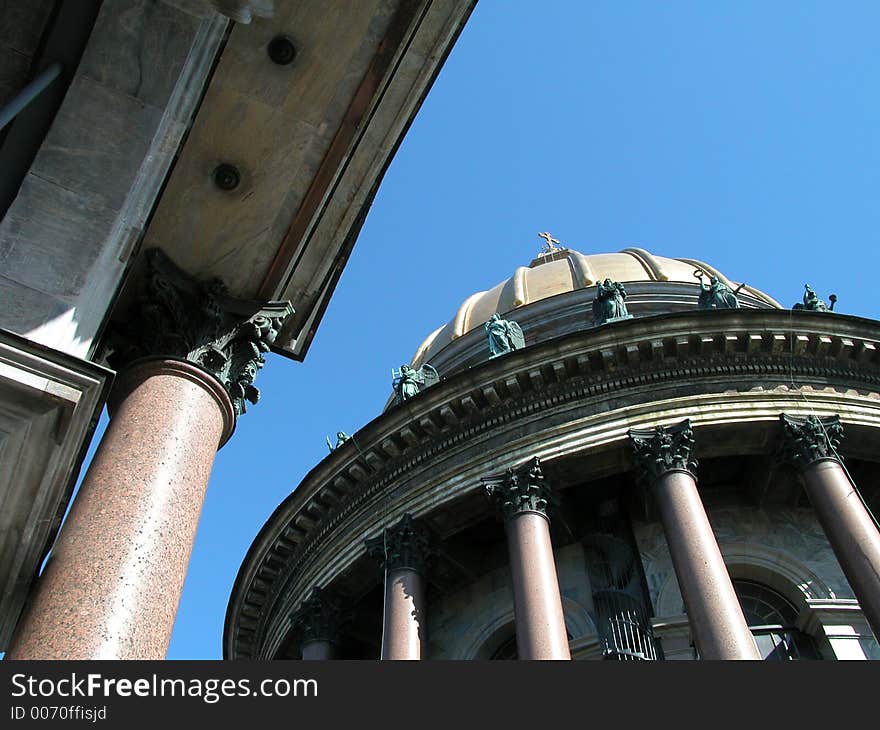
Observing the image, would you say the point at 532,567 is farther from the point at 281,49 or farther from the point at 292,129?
the point at 281,49

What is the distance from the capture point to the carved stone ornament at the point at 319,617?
18.4 m

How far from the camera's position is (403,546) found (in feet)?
57.2

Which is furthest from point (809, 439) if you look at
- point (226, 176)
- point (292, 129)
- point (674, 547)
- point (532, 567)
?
point (226, 176)

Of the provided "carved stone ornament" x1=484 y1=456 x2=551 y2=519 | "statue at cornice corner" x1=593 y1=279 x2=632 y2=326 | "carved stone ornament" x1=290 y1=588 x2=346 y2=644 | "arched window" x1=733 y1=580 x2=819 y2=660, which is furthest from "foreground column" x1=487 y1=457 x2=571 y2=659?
"statue at cornice corner" x1=593 y1=279 x2=632 y2=326

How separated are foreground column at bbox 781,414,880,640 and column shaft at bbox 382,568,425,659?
708cm

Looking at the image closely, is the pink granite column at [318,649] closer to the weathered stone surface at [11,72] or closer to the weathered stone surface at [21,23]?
the weathered stone surface at [11,72]

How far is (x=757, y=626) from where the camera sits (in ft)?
54.6

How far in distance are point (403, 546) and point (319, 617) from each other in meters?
2.72

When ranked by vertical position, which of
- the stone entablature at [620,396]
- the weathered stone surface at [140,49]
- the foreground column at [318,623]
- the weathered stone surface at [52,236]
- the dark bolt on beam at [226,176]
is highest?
the stone entablature at [620,396]

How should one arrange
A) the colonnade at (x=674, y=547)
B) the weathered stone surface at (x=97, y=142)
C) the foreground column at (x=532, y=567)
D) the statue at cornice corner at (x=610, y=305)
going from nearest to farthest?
the weathered stone surface at (x=97, y=142)
the colonnade at (x=674, y=547)
the foreground column at (x=532, y=567)
the statue at cornice corner at (x=610, y=305)

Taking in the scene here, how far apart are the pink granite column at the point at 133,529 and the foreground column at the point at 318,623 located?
13.2m

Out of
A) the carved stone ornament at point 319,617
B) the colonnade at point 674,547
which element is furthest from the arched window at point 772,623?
the carved stone ornament at point 319,617

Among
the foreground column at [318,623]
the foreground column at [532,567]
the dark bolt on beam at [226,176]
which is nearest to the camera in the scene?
the dark bolt on beam at [226,176]

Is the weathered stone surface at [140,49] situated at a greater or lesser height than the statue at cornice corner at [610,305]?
lesser
